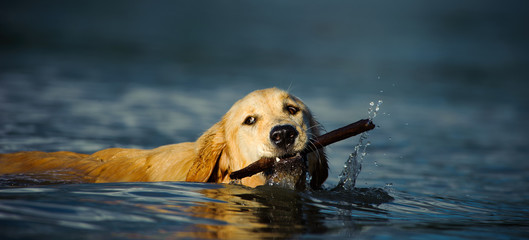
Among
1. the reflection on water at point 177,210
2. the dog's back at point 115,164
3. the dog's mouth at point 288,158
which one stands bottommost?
the reflection on water at point 177,210

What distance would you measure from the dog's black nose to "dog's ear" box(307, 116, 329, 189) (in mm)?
702

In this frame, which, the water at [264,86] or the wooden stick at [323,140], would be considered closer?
the water at [264,86]

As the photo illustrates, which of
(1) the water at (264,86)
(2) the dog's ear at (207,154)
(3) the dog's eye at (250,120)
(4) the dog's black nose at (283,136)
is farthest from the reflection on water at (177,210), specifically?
(3) the dog's eye at (250,120)

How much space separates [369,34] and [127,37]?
1446cm

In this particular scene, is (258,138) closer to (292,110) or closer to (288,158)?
(288,158)

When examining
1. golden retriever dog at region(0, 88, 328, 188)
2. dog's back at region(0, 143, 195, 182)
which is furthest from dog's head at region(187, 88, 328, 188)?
dog's back at region(0, 143, 195, 182)

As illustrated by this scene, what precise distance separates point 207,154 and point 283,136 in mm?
1114

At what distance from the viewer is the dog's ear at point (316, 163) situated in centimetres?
632

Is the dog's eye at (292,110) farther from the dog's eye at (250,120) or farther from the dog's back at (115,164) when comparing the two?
the dog's back at (115,164)

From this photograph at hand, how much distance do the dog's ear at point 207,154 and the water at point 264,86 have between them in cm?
32

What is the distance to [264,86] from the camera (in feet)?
54.9

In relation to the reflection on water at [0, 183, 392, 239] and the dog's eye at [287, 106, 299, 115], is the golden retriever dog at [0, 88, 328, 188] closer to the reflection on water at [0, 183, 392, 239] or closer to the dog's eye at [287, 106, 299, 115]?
the dog's eye at [287, 106, 299, 115]

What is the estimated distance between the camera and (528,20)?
128 feet

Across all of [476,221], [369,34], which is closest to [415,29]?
[369,34]
